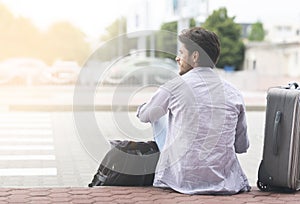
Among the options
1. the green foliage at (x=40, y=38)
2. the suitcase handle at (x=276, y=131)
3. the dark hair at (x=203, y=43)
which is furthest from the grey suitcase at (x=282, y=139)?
the green foliage at (x=40, y=38)

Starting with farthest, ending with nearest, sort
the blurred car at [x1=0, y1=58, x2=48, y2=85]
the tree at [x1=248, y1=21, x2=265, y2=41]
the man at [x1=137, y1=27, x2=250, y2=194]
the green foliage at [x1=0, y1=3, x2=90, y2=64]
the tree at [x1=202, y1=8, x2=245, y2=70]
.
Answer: the tree at [x1=248, y1=21, x2=265, y2=41], the tree at [x1=202, y1=8, x2=245, y2=70], the green foliage at [x1=0, y1=3, x2=90, y2=64], the blurred car at [x1=0, y1=58, x2=48, y2=85], the man at [x1=137, y1=27, x2=250, y2=194]

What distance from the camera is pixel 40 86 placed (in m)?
24.3

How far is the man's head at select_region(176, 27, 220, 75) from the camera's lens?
15.1 feet

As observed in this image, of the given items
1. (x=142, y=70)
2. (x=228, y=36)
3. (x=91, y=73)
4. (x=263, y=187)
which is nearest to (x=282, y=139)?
(x=263, y=187)

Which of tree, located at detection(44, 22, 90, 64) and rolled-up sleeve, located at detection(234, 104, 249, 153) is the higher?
tree, located at detection(44, 22, 90, 64)

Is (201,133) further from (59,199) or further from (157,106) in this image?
(59,199)

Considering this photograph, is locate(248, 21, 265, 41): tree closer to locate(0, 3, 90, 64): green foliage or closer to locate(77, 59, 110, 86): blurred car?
locate(0, 3, 90, 64): green foliage

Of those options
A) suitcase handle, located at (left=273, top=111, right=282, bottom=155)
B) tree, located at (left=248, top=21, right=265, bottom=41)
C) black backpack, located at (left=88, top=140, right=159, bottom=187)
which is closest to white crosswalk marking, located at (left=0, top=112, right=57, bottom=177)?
black backpack, located at (left=88, top=140, right=159, bottom=187)

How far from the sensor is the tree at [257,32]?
170ft

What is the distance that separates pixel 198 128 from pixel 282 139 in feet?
2.16

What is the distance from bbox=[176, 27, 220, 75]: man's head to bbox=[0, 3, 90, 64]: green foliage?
2916 cm

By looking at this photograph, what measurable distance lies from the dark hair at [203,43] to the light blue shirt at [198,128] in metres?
0.09

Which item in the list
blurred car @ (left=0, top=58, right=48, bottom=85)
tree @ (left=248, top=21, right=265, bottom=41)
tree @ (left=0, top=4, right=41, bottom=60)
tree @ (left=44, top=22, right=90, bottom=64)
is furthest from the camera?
tree @ (left=248, top=21, right=265, bottom=41)

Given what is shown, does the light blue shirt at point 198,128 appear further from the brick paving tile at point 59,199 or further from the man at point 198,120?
the brick paving tile at point 59,199
